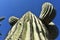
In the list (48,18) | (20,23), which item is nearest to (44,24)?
(48,18)

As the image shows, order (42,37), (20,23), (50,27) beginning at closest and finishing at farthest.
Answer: (42,37)
(20,23)
(50,27)

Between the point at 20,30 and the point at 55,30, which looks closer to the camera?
the point at 20,30

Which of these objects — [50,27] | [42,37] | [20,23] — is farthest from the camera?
[50,27]

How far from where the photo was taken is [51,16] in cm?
415

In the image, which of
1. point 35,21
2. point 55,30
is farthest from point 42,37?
point 55,30

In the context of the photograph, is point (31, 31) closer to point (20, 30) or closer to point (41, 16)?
point (20, 30)

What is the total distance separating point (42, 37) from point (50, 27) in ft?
1.96

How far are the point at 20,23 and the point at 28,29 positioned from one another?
8.4 inches

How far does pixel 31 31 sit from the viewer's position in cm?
379

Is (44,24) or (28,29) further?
(44,24)

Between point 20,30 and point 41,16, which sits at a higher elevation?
point 41,16

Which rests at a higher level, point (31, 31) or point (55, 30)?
point (55, 30)

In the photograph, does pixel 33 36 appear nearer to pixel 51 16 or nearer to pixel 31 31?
pixel 31 31

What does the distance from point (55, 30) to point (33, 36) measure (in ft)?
2.38
